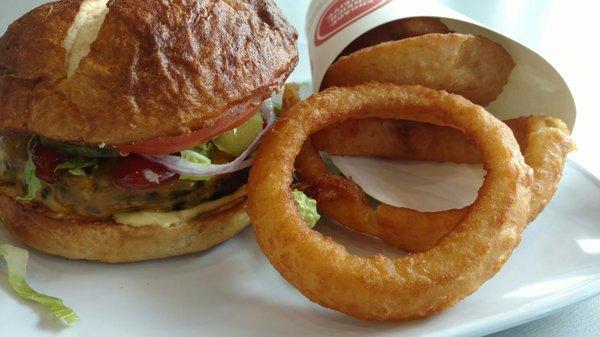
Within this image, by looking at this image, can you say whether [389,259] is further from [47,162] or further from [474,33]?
[474,33]

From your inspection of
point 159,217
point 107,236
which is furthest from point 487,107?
point 107,236

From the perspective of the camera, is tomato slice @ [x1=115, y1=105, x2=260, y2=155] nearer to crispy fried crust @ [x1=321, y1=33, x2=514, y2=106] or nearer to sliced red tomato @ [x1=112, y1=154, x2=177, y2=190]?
sliced red tomato @ [x1=112, y1=154, x2=177, y2=190]

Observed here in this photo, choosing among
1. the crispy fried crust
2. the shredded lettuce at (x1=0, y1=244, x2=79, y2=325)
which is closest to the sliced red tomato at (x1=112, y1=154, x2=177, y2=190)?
the shredded lettuce at (x1=0, y1=244, x2=79, y2=325)

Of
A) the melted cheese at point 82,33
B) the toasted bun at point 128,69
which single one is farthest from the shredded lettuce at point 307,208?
the melted cheese at point 82,33

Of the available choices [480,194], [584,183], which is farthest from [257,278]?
[584,183]

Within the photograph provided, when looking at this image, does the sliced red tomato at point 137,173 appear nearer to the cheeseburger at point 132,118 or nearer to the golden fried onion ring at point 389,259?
the cheeseburger at point 132,118

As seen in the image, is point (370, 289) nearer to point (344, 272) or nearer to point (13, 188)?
point (344, 272)
